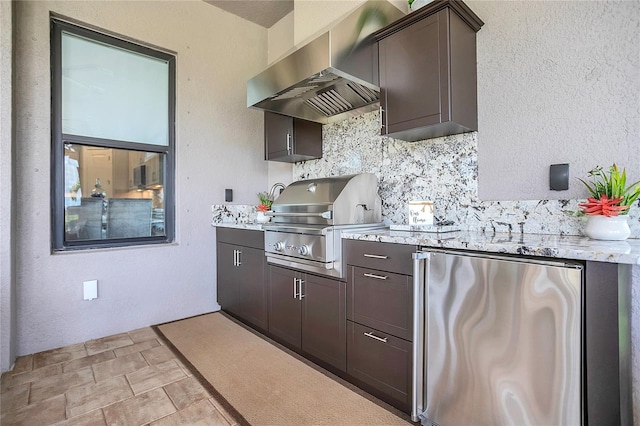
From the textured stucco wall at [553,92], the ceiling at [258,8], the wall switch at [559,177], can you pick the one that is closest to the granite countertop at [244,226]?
the textured stucco wall at [553,92]

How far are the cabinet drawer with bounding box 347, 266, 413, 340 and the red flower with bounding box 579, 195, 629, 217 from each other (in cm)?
82

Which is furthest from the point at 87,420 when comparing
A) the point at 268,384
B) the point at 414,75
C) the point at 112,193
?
the point at 414,75

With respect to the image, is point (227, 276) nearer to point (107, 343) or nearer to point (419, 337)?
point (107, 343)

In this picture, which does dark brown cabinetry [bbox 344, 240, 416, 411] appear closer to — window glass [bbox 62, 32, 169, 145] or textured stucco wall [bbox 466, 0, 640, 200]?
textured stucco wall [bbox 466, 0, 640, 200]

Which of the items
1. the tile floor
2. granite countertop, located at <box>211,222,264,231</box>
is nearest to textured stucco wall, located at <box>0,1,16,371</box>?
the tile floor

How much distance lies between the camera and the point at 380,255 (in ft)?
5.46

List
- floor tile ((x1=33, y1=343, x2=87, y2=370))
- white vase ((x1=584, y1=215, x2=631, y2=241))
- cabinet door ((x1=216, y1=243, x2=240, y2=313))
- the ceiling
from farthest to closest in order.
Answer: the ceiling < cabinet door ((x1=216, y1=243, x2=240, y2=313)) < floor tile ((x1=33, y1=343, x2=87, y2=370)) < white vase ((x1=584, y1=215, x2=631, y2=241))

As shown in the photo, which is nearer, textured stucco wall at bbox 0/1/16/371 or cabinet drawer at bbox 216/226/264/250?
textured stucco wall at bbox 0/1/16/371

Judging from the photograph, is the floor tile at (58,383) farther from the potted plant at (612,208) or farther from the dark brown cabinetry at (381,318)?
the potted plant at (612,208)

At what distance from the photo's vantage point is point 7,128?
203 centimetres

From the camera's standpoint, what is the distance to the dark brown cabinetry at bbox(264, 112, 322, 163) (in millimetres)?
2906

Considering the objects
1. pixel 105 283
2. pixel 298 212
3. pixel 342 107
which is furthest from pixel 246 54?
pixel 105 283

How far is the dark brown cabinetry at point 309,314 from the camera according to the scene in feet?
6.18

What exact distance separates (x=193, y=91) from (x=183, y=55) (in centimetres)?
32
